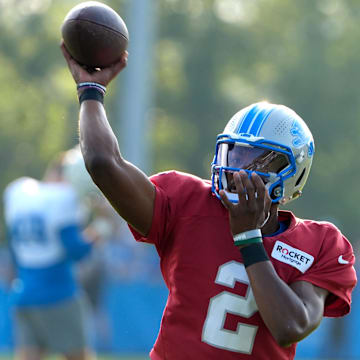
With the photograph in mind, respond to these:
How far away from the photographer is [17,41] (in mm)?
27078

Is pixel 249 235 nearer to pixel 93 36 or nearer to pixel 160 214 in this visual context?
pixel 160 214

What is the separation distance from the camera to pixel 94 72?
3439 mm

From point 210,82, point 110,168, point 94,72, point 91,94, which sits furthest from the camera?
point 210,82

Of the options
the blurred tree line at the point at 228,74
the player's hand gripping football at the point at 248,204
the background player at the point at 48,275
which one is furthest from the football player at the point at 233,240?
the blurred tree line at the point at 228,74

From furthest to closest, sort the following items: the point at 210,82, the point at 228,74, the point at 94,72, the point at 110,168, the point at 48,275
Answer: the point at 228,74 → the point at 210,82 → the point at 48,275 → the point at 94,72 → the point at 110,168

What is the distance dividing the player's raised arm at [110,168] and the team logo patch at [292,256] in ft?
1.62

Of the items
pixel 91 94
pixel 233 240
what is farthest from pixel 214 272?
pixel 91 94

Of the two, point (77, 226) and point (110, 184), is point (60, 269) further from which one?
point (110, 184)

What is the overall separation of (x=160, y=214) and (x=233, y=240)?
11.3 inches

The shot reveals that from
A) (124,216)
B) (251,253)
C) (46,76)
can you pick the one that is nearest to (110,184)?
(124,216)

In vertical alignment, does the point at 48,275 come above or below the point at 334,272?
below

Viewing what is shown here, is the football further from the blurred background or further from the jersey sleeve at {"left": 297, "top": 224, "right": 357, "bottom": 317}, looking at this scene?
the blurred background

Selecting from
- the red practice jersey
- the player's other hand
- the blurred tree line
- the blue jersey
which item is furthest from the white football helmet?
the blurred tree line

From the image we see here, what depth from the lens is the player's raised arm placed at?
3193 millimetres
